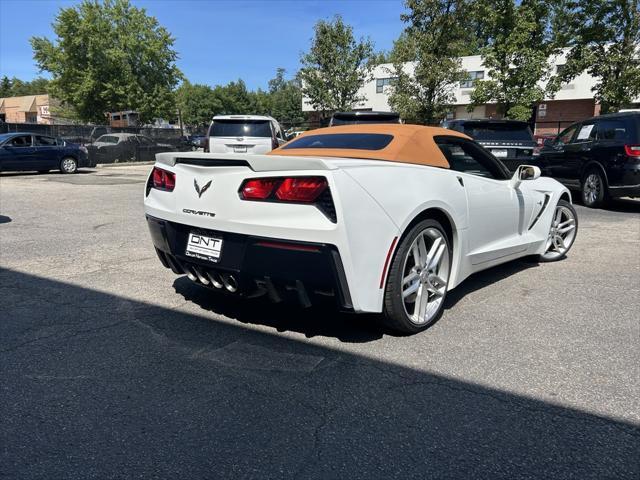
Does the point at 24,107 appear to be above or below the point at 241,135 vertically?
above

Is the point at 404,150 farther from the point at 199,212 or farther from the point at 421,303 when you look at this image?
the point at 199,212

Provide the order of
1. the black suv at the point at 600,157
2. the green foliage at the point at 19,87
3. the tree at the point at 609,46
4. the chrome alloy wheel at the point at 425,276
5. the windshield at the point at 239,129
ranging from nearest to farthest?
the chrome alloy wheel at the point at 425,276, the black suv at the point at 600,157, the windshield at the point at 239,129, the tree at the point at 609,46, the green foliage at the point at 19,87

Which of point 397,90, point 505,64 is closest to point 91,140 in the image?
point 397,90

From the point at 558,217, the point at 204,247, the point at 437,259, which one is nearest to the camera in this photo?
the point at 204,247

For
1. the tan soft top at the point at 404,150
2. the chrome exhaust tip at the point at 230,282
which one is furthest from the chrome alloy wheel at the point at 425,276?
the chrome exhaust tip at the point at 230,282

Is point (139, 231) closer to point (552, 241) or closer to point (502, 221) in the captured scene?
point (502, 221)

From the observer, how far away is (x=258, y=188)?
9.90 feet

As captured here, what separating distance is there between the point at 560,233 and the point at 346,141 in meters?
3.00

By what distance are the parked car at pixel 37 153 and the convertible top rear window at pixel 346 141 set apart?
15214 millimetres

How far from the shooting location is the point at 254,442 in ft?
7.18

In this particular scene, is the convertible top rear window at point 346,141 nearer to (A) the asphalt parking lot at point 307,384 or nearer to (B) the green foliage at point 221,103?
(A) the asphalt parking lot at point 307,384

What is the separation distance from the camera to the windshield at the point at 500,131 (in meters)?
10.8

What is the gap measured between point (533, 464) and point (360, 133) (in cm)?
291

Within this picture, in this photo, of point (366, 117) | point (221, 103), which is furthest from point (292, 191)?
point (221, 103)
